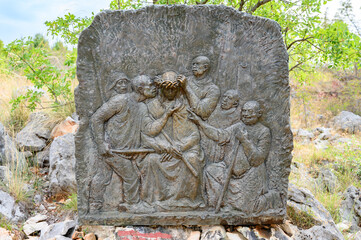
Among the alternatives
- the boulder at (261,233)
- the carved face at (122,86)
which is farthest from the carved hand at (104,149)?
the boulder at (261,233)

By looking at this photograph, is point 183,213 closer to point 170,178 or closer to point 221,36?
point 170,178

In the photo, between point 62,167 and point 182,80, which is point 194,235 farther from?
point 62,167

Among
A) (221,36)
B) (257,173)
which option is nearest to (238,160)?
(257,173)

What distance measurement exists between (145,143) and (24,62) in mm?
3379

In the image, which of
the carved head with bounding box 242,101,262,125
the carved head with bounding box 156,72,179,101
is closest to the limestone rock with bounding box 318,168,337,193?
the carved head with bounding box 242,101,262,125

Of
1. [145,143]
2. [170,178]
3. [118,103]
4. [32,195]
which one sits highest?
[118,103]

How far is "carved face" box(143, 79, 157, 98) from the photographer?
308 centimetres

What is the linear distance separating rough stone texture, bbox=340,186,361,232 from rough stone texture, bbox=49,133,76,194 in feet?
12.4

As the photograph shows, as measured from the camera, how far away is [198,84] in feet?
10.3

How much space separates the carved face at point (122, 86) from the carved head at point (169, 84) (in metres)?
0.31

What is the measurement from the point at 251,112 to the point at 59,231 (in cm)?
248

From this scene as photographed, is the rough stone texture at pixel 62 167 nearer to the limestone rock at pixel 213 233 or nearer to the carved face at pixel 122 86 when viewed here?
the carved face at pixel 122 86

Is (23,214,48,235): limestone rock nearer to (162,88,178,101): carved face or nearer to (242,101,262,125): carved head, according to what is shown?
(162,88,178,101): carved face

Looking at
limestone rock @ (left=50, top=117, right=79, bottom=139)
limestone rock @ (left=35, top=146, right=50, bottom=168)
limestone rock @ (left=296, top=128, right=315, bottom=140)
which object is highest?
limestone rock @ (left=50, top=117, right=79, bottom=139)
